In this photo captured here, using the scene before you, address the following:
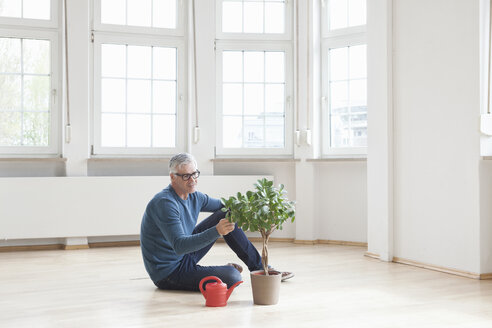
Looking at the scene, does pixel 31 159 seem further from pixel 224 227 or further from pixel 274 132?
pixel 224 227

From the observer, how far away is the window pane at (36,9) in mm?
5289

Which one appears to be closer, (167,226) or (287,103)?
(167,226)

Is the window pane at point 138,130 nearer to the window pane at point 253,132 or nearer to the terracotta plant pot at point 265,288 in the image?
the window pane at point 253,132

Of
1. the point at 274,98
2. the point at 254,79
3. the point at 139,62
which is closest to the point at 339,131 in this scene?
the point at 274,98

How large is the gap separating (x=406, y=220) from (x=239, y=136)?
81.9 inches

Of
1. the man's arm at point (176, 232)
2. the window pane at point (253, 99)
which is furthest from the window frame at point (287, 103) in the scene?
the man's arm at point (176, 232)

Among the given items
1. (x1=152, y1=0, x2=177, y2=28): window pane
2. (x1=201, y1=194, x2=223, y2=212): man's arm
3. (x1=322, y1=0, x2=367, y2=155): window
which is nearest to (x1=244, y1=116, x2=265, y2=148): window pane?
(x1=322, y1=0, x2=367, y2=155): window

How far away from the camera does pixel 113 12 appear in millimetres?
5527

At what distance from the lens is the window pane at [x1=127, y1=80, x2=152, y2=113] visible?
18.4ft

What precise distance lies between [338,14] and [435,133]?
6.45 feet

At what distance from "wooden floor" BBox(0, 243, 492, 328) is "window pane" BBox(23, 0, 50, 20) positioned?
2.33 meters

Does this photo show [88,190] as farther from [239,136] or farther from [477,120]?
[477,120]

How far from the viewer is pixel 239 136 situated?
577 centimetres

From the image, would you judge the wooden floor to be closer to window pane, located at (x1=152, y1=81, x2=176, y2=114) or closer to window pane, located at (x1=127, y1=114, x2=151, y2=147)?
window pane, located at (x1=127, y1=114, x2=151, y2=147)
